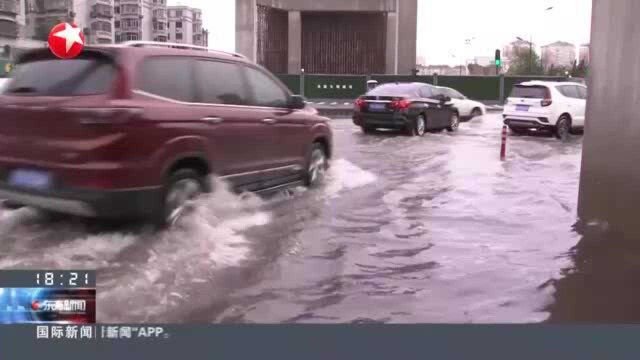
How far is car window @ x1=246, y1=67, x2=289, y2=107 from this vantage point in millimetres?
6180

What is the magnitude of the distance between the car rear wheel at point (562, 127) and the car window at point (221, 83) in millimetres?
11187

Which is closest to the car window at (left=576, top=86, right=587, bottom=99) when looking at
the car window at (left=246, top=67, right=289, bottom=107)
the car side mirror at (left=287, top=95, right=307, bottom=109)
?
the car side mirror at (left=287, top=95, right=307, bottom=109)

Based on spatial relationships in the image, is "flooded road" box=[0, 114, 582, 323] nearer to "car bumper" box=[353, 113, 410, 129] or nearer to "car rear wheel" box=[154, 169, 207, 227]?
"car rear wheel" box=[154, 169, 207, 227]

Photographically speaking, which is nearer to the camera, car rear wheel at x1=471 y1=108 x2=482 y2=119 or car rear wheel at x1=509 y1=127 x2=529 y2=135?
car rear wheel at x1=509 y1=127 x2=529 y2=135

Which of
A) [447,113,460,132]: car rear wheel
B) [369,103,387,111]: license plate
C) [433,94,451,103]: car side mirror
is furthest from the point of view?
[447,113,460,132]: car rear wheel

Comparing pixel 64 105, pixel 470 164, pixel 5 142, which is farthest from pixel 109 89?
pixel 470 164

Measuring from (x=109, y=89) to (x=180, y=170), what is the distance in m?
1.01

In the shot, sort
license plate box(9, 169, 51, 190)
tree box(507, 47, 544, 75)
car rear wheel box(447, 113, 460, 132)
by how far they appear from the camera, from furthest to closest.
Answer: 1. tree box(507, 47, 544, 75)
2. car rear wheel box(447, 113, 460, 132)
3. license plate box(9, 169, 51, 190)

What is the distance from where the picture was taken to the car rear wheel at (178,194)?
4.96 metres

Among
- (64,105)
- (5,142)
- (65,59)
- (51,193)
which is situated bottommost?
(51,193)

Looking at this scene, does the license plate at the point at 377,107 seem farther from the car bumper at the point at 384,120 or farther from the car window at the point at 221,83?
the car window at the point at 221,83

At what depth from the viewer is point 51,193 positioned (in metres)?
4.33

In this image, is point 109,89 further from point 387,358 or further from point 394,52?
point 394,52

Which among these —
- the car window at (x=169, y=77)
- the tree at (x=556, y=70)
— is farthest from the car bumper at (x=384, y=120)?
the tree at (x=556, y=70)
